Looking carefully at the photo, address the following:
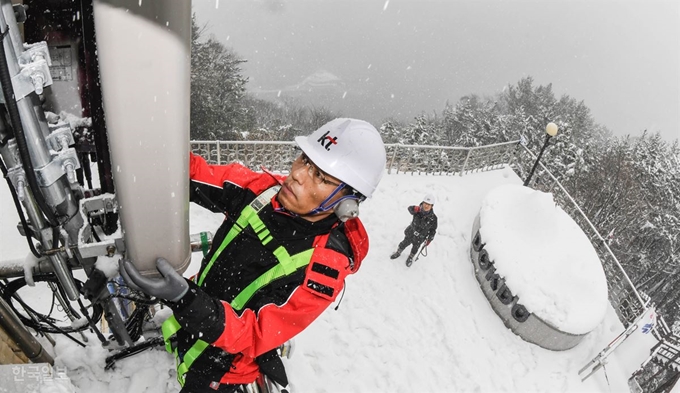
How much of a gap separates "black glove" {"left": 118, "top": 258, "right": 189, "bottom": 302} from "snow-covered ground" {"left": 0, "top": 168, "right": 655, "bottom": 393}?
4.82 metres

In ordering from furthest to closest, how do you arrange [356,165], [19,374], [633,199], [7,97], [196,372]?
1. [633,199]
2. [196,372]
3. [356,165]
4. [19,374]
5. [7,97]

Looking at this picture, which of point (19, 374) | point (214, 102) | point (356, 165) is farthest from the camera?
point (214, 102)

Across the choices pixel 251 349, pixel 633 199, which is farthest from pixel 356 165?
pixel 633 199

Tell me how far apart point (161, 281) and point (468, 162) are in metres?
14.4

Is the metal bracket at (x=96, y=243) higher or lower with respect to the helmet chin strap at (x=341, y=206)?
lower

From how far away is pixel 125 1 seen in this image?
1.63 metres

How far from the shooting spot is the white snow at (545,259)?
9852 mm

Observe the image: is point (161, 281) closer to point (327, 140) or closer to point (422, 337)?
point (327, 140)

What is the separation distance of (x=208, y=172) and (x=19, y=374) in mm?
1810

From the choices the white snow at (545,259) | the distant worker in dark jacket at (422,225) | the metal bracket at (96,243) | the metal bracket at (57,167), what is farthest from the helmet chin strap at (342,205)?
the white snow at (545,259)

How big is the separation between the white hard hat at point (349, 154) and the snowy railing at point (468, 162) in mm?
9686

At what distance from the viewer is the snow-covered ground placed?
7.67 meters

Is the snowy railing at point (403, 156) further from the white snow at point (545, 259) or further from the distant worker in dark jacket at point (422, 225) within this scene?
the distant worker in dark jacket at point (422, 225)

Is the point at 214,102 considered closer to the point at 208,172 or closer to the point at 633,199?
the point at 208,172
